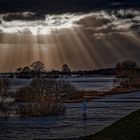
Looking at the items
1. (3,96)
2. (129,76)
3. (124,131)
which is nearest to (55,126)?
(124,131)

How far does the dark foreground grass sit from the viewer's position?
31406 mm

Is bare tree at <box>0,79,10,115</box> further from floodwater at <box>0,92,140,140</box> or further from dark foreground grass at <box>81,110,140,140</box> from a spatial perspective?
dark foreground grass at <box>81,110,140,140</box>

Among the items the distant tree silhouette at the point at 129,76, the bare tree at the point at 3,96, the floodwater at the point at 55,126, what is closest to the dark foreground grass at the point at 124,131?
the floodwater at the point at 55,126

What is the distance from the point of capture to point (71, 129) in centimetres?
4362

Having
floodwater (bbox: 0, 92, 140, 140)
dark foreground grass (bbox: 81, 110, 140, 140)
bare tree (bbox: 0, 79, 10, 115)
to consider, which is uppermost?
bare tree (bbox: 0, 79, 10, 115)

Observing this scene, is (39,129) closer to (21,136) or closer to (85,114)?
(21,136)

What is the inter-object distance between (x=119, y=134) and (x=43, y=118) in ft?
74.2

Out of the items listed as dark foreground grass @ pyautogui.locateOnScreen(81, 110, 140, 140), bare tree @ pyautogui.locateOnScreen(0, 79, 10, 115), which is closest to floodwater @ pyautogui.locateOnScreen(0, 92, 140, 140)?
dark foreground grass @ pyautogui.locateOnScreen(81, 110, 140, 140)

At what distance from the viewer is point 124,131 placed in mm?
33125

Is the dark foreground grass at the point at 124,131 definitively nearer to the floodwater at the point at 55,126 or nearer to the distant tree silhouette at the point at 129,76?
the floodwater at the point at 55,126

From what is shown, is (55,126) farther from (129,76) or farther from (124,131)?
(129,76)

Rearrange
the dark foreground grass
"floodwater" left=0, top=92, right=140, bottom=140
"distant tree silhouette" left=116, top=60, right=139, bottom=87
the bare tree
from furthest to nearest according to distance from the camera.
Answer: "distant tree silhouette" left=116, top=60, right=139, bottom=87, the bare tree, "floodwater" left=0, top=92, right=140, bottom=140, the dark foreground grass

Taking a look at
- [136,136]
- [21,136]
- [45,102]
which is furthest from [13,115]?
[136,136]

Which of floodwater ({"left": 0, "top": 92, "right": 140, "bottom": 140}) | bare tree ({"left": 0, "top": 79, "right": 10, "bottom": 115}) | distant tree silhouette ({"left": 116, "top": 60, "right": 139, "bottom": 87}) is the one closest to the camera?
floodwater ({"left": 0, "top": 92, "right": 140, "bottom": 140})
